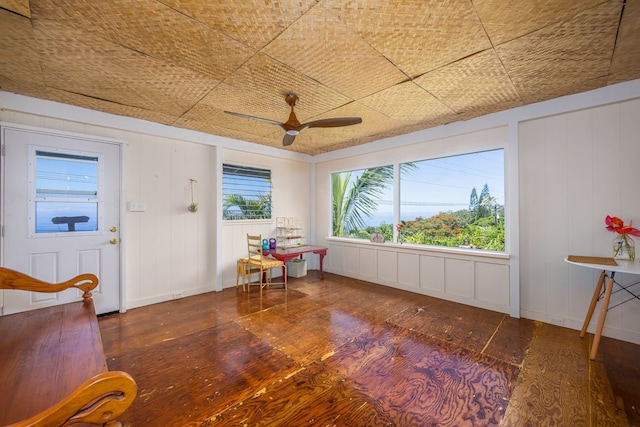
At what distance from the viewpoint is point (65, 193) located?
10.3 ft

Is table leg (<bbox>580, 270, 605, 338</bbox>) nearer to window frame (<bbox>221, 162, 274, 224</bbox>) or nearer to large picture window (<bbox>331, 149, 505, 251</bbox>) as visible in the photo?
large picture window (<bbox>331, 149, 505, 251</bbox>)

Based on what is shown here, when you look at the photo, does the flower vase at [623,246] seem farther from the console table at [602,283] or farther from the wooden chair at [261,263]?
the wooden chair at [261,263]

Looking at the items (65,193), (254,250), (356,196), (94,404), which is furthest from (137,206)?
(356,196)

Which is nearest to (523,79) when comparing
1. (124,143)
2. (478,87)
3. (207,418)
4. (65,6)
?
(478,87)

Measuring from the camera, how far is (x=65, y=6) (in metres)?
1.66

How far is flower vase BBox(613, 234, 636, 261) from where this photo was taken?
255 centimetres

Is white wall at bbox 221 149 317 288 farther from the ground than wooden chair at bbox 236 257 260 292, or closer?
farther from the ground

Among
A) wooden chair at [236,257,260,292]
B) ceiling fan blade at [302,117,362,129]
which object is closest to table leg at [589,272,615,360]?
ceiling fan blade at [302,117,362,129]

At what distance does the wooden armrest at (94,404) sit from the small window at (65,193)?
10.8 ft

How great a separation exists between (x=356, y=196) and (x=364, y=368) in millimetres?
3568

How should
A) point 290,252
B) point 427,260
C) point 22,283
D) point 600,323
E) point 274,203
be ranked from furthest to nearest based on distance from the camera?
point 274,203
point 290,252
point 427,260
point 600,323
point 22,283

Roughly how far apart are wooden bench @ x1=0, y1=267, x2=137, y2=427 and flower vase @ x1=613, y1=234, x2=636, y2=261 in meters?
3.95

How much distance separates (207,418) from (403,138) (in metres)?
4.27

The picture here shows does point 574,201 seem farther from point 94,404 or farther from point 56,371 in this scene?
point 56,371
